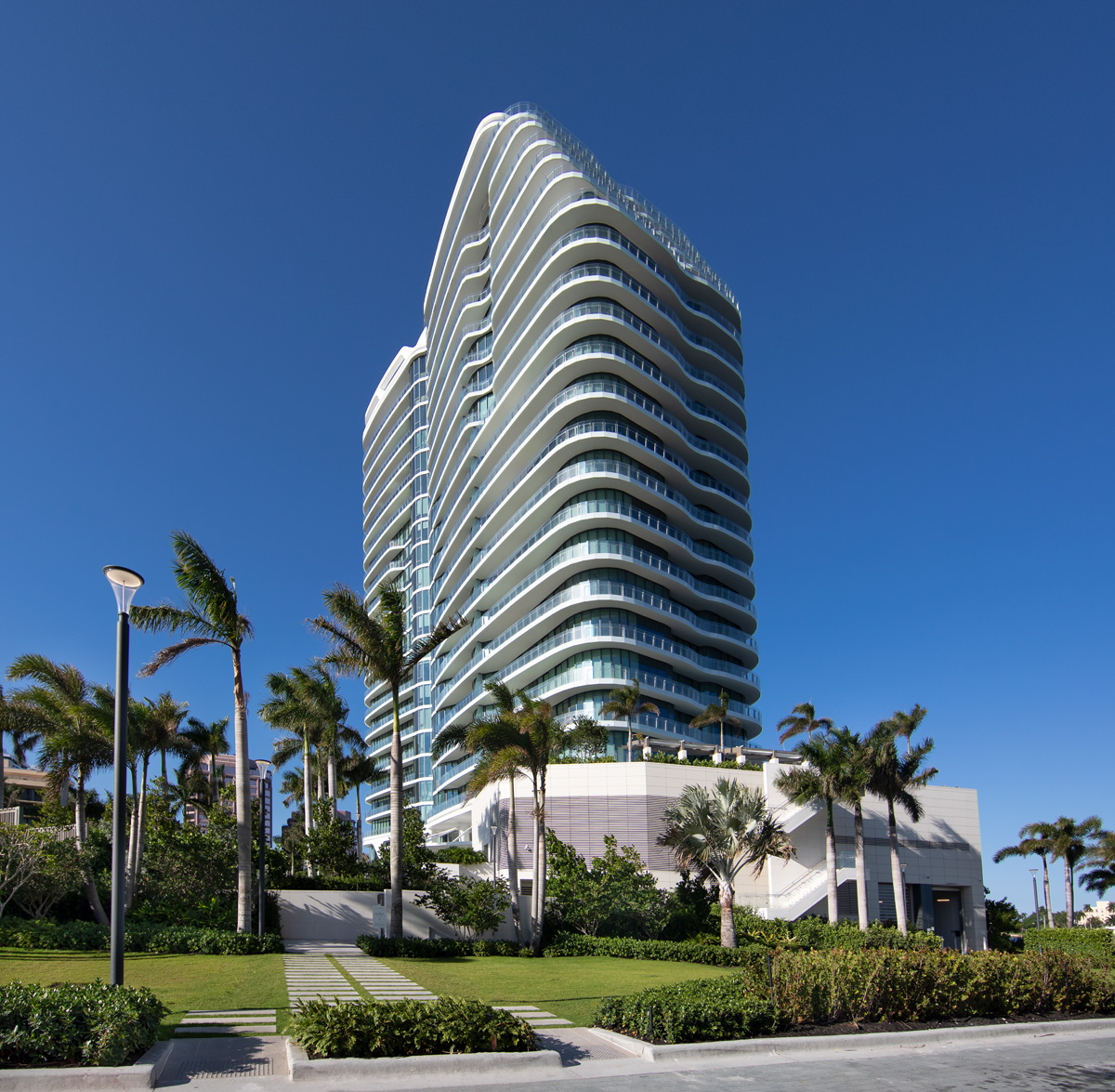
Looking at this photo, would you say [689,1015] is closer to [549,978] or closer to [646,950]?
[549,978]

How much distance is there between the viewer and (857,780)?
4322 cm

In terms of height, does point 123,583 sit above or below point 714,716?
above

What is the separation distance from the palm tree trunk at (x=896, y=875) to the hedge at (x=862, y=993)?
27872 mm

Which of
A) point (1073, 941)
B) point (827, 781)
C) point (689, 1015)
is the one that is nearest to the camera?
point (689, 1015)

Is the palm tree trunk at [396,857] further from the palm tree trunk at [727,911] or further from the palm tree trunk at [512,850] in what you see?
the palm tree trunk at [727,911]

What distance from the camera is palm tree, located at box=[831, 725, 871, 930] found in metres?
43.0

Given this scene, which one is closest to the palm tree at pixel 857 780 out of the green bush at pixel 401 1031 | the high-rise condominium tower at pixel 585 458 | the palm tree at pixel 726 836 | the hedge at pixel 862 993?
the palm tree at pixel 726 836

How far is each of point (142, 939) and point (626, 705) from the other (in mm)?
35142

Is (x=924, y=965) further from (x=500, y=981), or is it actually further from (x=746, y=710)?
(x=746, y=710)

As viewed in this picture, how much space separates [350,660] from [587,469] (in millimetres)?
38405

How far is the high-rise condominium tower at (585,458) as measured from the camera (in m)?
69.5

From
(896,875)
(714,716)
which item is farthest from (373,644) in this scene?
(714,716)

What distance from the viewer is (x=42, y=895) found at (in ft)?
104

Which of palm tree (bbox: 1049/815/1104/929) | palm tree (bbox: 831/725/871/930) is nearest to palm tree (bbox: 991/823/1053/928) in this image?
palm tree (bbox: 1049/815/1104/929)
